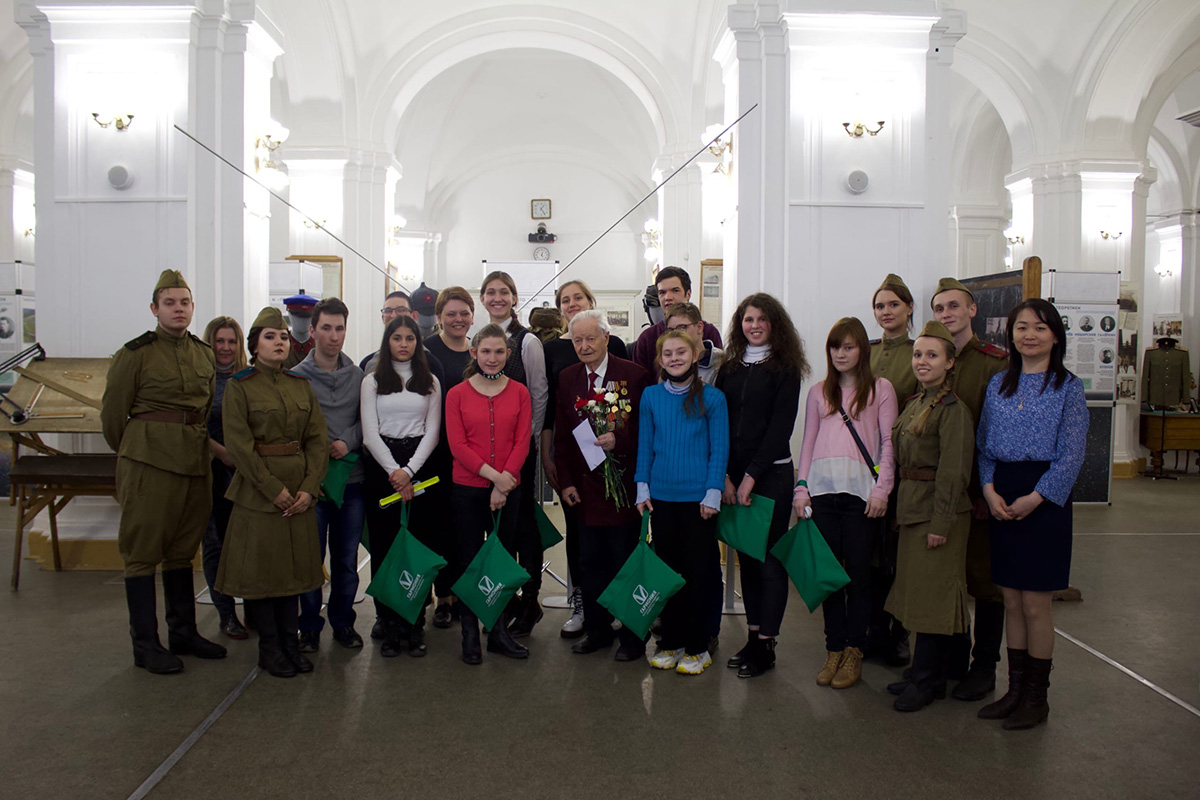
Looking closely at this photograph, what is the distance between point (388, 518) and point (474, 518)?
50 cm

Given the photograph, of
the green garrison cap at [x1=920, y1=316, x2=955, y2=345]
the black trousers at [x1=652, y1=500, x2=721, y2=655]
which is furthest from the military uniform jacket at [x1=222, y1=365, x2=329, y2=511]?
the green garrison cap at [x1=920, y1=316, x2=955, y2=345]

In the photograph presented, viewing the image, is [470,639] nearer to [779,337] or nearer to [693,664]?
→ [693,664]

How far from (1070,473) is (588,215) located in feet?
66.9

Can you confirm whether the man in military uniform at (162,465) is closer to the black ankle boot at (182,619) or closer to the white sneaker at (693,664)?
the black ankle boot at (182,619)

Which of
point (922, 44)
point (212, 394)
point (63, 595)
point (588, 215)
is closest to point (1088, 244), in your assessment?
point (922, 44)

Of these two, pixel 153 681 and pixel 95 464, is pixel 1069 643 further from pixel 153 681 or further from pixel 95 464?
pixel 95 464

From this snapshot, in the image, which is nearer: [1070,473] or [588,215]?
[1070,473]

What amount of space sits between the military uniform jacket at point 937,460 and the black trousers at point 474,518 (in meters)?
1.74

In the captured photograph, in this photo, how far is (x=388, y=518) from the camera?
4.34 m

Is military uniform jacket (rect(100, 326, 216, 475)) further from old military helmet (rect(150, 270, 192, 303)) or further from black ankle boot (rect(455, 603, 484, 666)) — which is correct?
black ankle boot (rect(455, 603, 484, 666))

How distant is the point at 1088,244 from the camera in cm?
1089

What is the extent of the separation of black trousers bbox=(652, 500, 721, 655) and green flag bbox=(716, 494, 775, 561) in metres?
0.09

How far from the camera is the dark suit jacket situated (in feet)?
13.3

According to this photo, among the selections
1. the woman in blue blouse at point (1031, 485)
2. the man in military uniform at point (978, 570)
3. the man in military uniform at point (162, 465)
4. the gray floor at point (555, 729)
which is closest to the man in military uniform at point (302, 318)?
the man in military uniform at point (162, 465)
